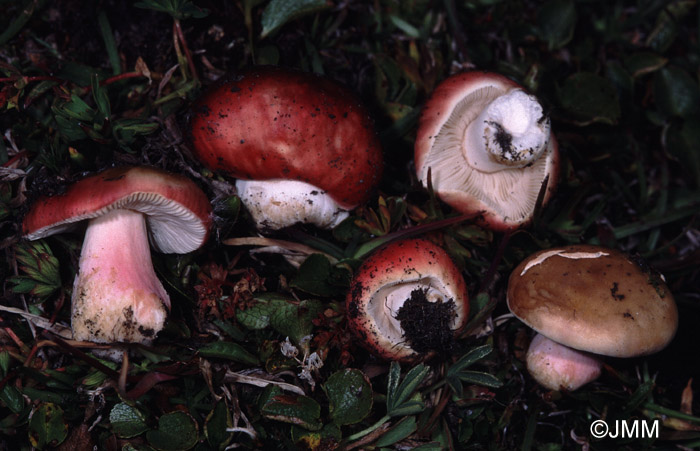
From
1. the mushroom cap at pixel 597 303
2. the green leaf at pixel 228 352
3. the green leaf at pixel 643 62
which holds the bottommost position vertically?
the green leaf at pixel 228 352

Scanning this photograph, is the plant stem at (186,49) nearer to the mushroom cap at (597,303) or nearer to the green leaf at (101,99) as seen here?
the green leaf at (101,99)

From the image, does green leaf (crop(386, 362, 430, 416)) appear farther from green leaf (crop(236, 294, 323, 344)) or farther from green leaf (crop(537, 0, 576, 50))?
green leaf (crop(537, 0, 576, 50))

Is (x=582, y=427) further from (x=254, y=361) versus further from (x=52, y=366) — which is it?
(x=52, y=366)

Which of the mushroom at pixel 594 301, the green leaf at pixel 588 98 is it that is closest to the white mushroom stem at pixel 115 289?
the mushroom at pixel 594 301

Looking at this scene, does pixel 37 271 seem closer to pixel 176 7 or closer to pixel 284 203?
pixel 284 203

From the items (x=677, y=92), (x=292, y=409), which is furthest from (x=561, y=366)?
(x=677, y=92)
